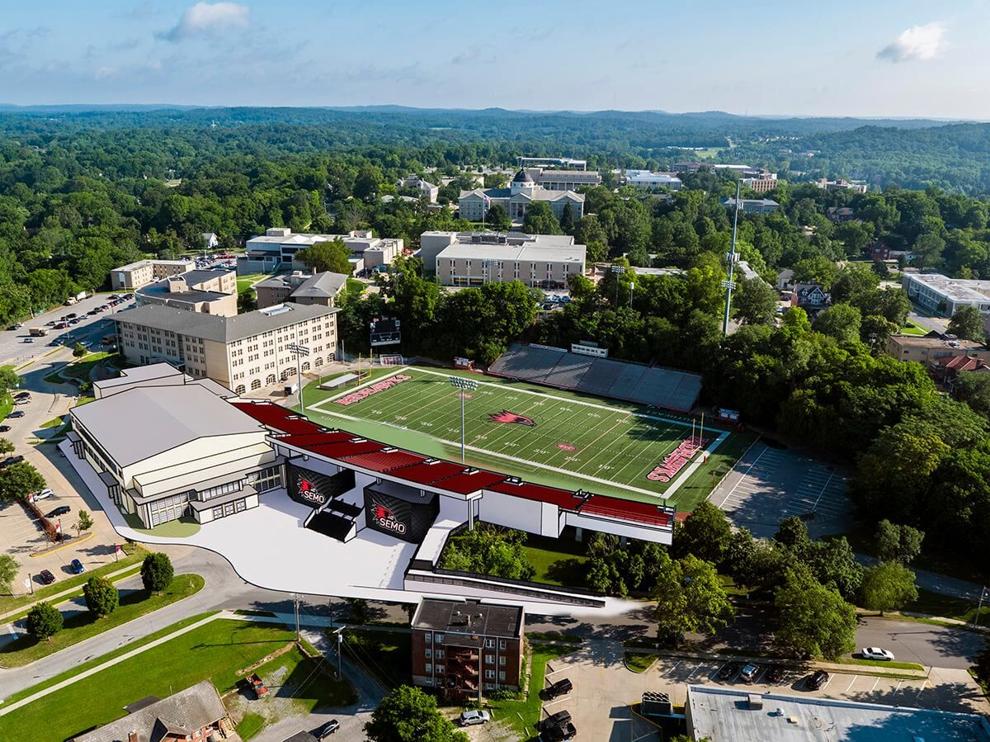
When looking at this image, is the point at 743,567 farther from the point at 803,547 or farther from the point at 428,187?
the point at 428,187

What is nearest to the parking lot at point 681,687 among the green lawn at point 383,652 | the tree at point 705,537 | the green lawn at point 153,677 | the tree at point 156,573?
the green lawn at point 383,652

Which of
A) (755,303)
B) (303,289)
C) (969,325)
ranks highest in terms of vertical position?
(303,289)

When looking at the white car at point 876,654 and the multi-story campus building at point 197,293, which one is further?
the multi-story campus building at point 197,293

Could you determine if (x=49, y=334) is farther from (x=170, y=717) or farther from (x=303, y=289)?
(x=170, y=717)

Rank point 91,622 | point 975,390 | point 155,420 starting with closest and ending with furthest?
point 91,622
point 155,420
point 975,390

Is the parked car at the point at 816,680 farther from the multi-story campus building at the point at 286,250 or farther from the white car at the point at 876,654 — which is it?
the multi-story campus building at the point at 286,250

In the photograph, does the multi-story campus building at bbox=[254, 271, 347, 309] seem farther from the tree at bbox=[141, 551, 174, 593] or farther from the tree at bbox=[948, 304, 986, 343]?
the tree at bbox=[948, 304, 986, 343]

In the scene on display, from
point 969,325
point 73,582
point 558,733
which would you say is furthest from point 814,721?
point 969,325
